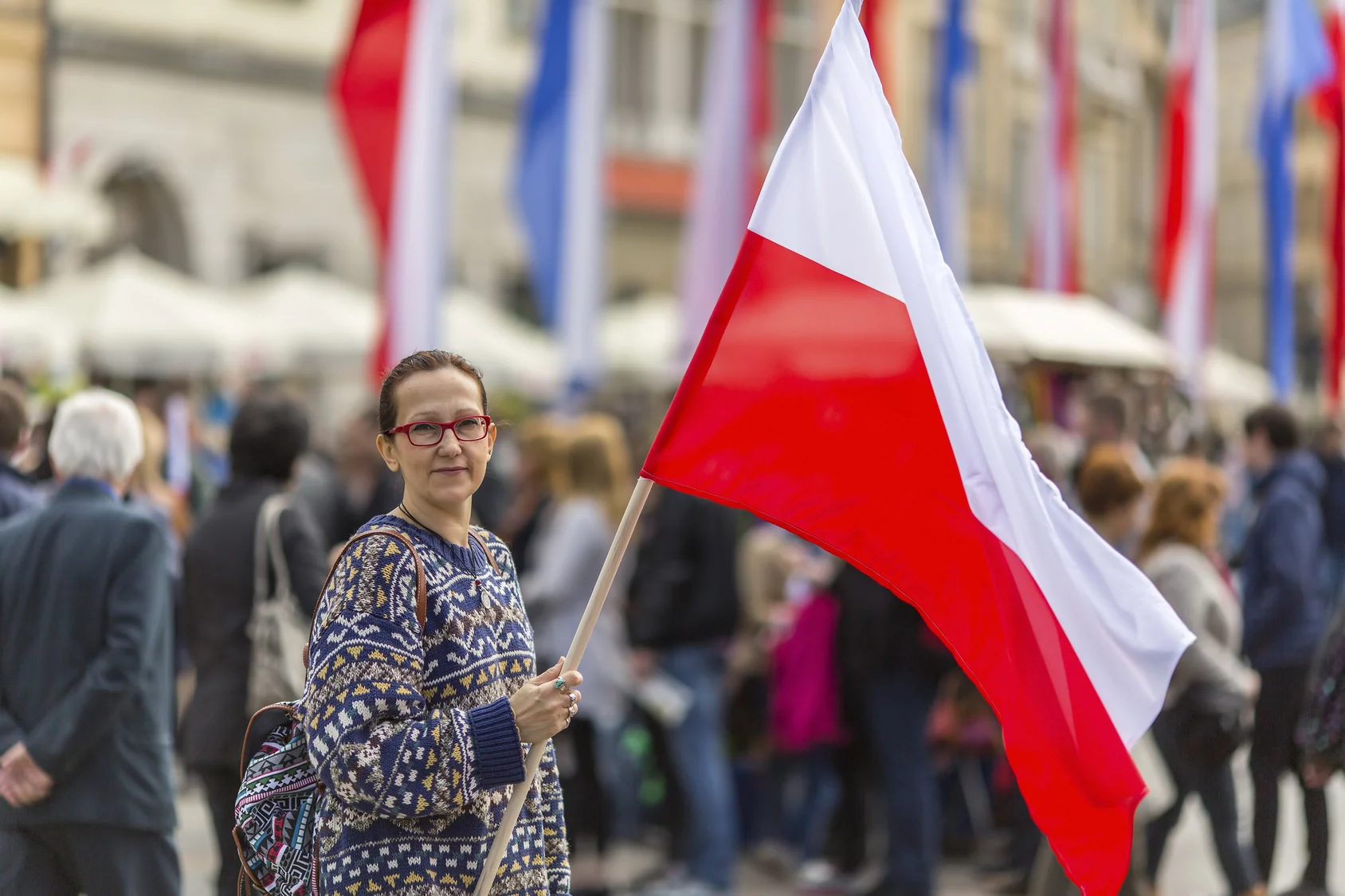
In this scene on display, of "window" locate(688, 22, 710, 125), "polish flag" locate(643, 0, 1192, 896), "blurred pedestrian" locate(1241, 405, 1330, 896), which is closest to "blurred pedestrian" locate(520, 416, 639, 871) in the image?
"blurred pedestrian" locate(1241, 405, 1330, 896)

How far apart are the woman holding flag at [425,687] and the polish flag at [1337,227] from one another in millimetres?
12035

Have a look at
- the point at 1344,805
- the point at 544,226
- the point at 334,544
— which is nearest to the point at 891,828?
the point at 334,544

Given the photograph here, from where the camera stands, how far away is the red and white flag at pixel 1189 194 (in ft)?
44.5

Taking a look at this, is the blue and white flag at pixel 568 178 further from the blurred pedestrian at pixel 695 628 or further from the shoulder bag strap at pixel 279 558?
the shoulder bag strap at pixel 279 558

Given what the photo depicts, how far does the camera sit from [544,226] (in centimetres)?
1198

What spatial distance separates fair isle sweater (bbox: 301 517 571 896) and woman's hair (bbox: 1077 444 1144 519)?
4105 millimetres

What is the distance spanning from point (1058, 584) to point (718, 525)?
14.0ft

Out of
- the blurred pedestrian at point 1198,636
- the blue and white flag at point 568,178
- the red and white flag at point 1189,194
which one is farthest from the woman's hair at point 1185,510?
the red and white flag at point 1189,194

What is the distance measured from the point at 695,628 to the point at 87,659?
3.55 m

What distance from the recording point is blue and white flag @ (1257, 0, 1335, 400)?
569 inches

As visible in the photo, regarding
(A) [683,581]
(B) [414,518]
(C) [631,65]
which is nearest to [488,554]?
(B) [414,518]

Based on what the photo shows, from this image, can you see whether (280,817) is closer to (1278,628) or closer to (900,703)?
(900,703)

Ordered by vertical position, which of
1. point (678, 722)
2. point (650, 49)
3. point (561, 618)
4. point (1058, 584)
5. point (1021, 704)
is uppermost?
point (650, 49)

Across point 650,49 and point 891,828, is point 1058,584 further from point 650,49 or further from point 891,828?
point 650,49
